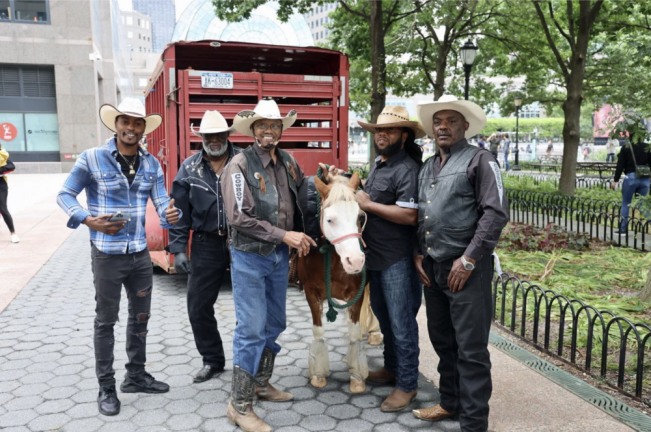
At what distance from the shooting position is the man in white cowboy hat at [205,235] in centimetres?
431

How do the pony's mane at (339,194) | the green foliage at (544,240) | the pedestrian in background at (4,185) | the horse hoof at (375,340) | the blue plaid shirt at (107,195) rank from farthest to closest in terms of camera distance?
1. the pedestrian in background at (4,185)
2. the green foliage at (544,240)
3. the horse hoof at (375,340)
4. the blue plaid shirt at (107,195)
5. the pony's mane at (339,194)

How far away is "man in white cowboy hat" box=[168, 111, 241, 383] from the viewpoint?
4309 millimetres

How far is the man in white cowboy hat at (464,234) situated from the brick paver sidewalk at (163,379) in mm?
599

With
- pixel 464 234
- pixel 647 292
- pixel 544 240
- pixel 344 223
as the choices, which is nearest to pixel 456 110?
pixel 464 234

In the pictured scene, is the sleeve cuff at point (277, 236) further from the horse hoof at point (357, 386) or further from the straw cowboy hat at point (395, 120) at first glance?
the horse hoof at point (357, 386)

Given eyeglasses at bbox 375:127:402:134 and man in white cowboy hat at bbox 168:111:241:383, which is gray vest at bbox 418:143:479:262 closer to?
eyeglasses at bbox 375:127:402:134

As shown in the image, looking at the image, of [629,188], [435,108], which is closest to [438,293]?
[435,108]

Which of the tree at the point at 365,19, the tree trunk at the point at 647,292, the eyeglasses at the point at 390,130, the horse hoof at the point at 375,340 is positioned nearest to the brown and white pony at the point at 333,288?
the eyeglasses at the point at 390,130

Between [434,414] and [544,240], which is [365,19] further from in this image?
[434,414]

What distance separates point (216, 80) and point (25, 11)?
83.6 ft

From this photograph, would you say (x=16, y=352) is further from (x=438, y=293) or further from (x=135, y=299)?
(x=438, y=293)

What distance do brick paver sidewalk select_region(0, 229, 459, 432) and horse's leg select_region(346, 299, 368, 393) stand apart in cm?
9

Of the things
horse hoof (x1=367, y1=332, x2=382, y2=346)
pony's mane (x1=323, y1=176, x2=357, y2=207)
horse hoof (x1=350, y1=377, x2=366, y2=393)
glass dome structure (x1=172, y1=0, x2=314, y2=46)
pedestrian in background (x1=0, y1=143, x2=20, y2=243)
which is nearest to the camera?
pony's mane (x1=323, y1=176, x2=357, y2=207)

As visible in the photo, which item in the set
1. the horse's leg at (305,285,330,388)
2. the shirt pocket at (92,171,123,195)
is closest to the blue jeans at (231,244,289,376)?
the horse's leg at (305,285,330,388)
